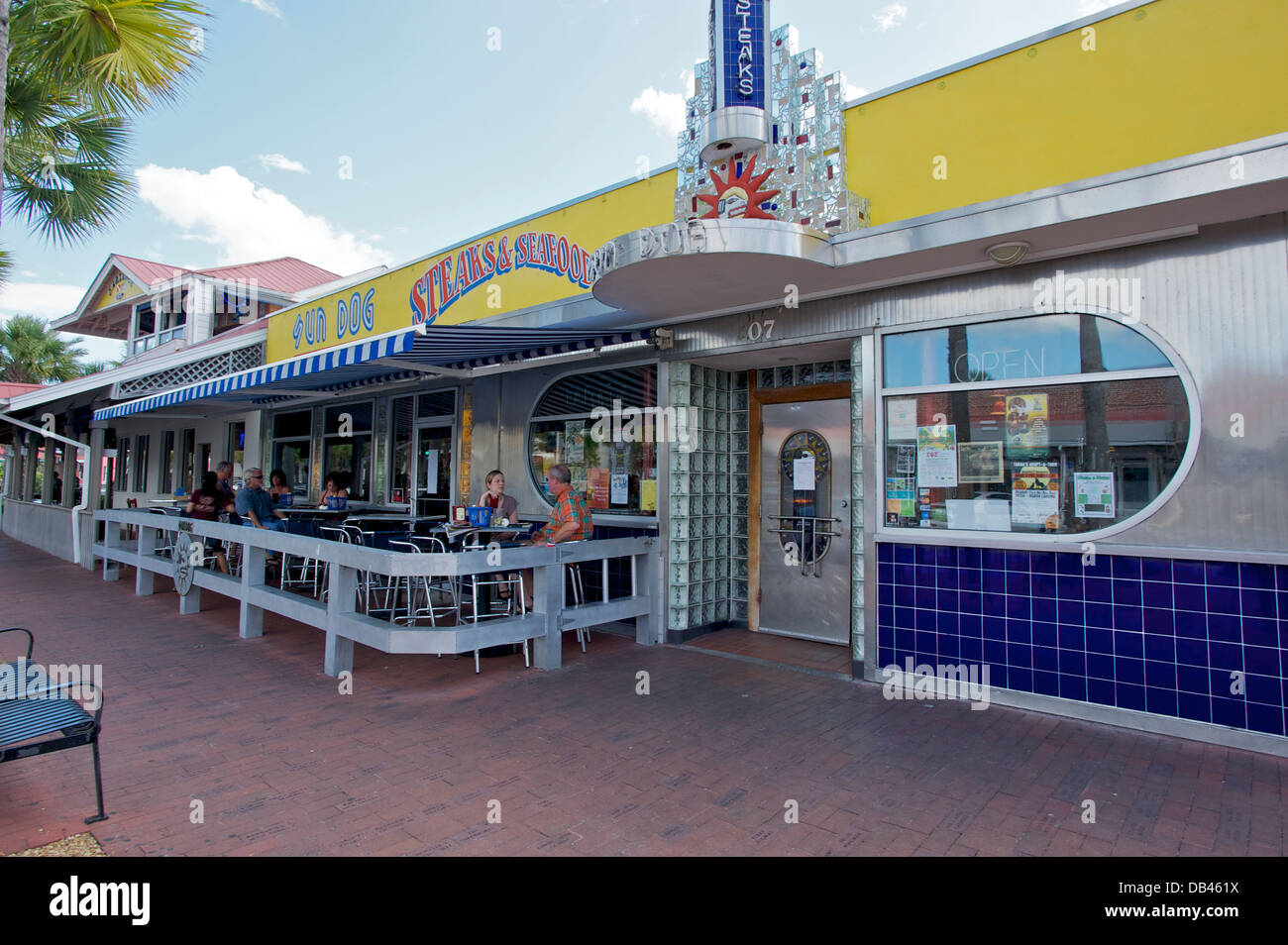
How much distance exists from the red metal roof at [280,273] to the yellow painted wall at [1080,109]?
17.0 meters

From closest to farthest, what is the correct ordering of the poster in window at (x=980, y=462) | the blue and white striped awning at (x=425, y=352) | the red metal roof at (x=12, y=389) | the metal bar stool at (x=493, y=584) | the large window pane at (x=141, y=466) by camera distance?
the poster in window at (x=980, y=462) → the metal bar stool at (x=493, y=584) → the blue and white striped awning at (x=425, y=352) → the red metal roof at (x=12, y=389) → the large window pane at (x=141, y=466)

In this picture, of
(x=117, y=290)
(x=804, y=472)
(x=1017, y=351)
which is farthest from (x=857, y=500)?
(x=117, y=290)

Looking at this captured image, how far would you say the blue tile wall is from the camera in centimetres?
405

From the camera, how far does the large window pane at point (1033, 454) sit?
14.5ft

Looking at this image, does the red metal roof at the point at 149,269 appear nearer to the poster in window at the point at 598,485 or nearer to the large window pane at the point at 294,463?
the large window pane at the point at 294,463

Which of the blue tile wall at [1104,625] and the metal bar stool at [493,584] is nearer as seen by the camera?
the blue tile wall at [1104,625]

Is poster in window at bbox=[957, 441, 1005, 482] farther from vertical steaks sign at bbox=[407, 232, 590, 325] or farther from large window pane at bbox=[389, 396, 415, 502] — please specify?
large window pane at bbox=[389, 396, 415, 502]

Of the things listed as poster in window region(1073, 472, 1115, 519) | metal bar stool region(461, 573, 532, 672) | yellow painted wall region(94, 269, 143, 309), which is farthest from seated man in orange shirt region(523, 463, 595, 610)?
yellow painted wall region(94, 269, 143, 309)

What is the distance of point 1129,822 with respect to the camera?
3.25 metres

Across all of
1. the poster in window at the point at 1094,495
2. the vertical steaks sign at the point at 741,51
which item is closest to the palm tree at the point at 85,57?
the vertical steaks sign at the point at 741,51

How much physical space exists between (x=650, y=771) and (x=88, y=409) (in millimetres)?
17268

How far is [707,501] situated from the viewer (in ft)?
23.3

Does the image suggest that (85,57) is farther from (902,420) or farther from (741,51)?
(902,420)

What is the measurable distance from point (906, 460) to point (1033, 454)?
888mm
